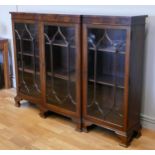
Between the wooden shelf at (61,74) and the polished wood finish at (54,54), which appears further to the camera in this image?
the wooden shelf at (61,74)

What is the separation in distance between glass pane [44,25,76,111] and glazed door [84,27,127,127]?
181 mm

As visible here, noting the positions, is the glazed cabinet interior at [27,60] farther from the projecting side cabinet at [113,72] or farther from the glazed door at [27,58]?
the projecting side cabinet at [113,72]

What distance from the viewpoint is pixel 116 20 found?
82.5 inches

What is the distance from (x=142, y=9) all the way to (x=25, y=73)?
4.99ft

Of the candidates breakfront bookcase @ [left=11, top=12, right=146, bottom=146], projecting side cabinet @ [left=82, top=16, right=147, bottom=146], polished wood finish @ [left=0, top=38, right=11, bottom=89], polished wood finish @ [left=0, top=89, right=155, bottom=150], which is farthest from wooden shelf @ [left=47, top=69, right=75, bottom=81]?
polished wood finish @ [left=0, top=38, right=11, bottom=89]

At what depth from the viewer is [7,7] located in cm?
367

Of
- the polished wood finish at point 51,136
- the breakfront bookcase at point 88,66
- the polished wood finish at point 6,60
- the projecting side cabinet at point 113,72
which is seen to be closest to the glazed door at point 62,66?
the breakfront bookcase at point 88,66

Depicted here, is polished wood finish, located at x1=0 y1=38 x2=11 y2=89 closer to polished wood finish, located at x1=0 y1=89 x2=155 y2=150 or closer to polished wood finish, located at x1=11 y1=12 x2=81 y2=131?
polished wood finish, located at x1=11 y1=12 x2=81 y2=131

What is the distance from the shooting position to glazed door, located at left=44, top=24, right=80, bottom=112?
8.12 ft

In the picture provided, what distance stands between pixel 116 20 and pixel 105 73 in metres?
0.54

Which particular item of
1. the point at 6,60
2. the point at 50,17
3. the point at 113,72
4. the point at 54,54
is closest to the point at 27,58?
the point at 54,54

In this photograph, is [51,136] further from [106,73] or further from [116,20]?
[116,20]

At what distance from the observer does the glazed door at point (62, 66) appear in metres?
2.47
